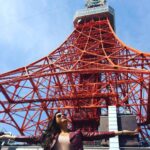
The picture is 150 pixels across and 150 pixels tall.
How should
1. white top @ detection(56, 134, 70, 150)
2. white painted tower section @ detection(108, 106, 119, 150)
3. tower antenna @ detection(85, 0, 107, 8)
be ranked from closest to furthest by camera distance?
white top @ detection(56, 134, 70, 150) < white painted tower section @ detection(108, 106, 119, 150) < tower antenna @ detection(85, 0, 107, 8)

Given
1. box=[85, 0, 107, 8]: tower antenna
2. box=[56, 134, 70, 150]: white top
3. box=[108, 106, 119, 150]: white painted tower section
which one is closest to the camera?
box=[56, 134, 70, 150]: white top

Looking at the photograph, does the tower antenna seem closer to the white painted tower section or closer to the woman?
the white painted tower section

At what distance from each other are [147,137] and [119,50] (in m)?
6.25

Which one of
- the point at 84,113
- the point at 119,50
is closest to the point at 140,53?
the point at 119,50

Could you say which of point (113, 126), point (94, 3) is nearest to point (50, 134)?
point (113, 126)

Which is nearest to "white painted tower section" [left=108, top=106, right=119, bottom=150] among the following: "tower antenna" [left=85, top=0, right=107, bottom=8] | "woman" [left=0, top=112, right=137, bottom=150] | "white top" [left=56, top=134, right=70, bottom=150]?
"woman" [left=0, top=112, right=137, bottom=150]

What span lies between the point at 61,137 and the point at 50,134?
103 mm

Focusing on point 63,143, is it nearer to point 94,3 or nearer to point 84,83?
point 84,83

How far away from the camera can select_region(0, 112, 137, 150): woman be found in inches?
111

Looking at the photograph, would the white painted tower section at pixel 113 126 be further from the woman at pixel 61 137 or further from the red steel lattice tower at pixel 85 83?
the woman at pixel 61 137

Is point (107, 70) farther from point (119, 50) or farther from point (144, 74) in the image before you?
point (119, 50)

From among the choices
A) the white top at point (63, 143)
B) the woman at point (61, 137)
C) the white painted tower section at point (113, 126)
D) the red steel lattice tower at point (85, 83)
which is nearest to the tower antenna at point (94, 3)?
the red steel lattice tower at point (85, 83)

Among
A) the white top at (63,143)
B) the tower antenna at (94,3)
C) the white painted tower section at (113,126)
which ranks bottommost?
the white top at (63,143)

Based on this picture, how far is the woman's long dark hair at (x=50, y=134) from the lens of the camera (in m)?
2.83
